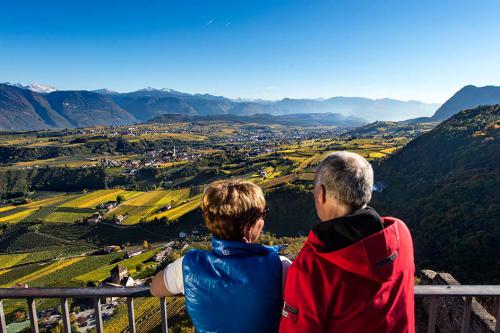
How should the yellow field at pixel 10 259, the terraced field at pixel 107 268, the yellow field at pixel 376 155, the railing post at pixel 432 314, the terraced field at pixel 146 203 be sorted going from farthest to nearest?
the yellow field at pixel 376 155 < the terraced field at pixel 146 203 < the yellow field at pixel 10 259 < the terraced field at pixel 107 268 < the railing post at pixel 432 314

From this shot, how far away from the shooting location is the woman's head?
5.71 feet

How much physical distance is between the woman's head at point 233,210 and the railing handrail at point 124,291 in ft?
2.43

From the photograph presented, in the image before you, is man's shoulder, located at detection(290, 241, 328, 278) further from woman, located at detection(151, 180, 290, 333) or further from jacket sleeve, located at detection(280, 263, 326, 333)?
woman, located at detection(151, 180, 290, 333)

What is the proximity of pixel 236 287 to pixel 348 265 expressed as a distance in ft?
1.85

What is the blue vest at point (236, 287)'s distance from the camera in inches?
66.6

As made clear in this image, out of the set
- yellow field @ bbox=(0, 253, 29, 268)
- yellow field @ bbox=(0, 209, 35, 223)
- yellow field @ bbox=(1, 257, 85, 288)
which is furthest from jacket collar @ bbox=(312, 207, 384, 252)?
yellow field @ bbox=(0, 209, 35, 223)

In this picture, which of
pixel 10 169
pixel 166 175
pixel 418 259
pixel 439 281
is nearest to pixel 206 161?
pixel 166 175

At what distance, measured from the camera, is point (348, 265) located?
1.41 metres

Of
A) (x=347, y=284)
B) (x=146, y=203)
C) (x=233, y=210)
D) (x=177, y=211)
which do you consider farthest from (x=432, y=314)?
(x=146, y=203)

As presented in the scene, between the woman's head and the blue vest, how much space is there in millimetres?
69

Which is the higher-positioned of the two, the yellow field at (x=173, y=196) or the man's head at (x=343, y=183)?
the man's head at (x=343, y=183)

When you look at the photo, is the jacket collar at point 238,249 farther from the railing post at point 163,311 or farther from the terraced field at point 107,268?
the terraced field at point 107,268

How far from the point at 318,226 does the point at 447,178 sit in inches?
1523

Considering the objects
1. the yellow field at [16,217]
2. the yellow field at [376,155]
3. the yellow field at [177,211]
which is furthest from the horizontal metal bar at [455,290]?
the yellow field at [16,217]
